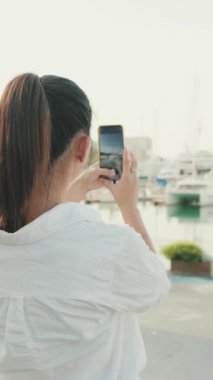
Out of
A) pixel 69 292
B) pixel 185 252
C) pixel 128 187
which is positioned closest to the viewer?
pixel 69 292

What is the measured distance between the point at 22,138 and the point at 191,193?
136ft

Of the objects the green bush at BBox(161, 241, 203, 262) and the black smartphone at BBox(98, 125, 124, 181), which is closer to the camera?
the black smartphone at BBox(98, 125, 124, 181)

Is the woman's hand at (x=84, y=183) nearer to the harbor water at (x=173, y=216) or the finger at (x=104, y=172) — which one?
the finger at (x=104, y=172)

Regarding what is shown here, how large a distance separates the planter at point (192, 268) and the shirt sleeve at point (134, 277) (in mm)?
6230

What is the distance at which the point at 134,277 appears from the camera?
36.6 inches

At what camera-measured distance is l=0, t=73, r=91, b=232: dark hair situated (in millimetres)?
926

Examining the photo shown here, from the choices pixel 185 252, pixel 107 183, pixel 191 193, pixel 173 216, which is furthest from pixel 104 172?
pixel 191 193

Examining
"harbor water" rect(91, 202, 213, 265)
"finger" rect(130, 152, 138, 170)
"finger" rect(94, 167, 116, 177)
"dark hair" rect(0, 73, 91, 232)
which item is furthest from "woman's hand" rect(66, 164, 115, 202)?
"harbor water" rect(91, 202, 213, 265)

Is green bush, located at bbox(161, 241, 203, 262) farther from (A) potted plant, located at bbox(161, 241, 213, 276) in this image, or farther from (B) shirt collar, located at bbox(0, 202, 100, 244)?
(B) shirt collar, located at bbox(0, 202, 100, 244)

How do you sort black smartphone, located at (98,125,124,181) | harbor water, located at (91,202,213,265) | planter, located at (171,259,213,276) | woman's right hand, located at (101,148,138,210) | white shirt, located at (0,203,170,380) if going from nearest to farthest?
white shirt, located at (0,203,170,380)
woman's right hand, located at (101,148,138,210)
black smartphone, located at (98,125,124,181)
planter, located at (171,259,213,276)
harbor water, located at (91,202,213,265)

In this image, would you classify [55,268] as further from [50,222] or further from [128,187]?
[128,187]

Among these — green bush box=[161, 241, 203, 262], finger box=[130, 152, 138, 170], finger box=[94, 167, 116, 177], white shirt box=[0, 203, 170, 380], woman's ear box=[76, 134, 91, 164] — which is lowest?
green bush box=[161, 241, 203, 262]

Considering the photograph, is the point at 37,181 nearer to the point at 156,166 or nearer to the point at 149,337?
the point at 149,337

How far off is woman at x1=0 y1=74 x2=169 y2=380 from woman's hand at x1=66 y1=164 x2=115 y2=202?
25 centimetres
